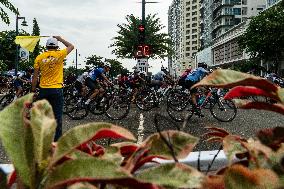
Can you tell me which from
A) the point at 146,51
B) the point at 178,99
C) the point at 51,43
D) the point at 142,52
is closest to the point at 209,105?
the point at 178,99

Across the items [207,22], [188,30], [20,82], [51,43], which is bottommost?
[20,82]

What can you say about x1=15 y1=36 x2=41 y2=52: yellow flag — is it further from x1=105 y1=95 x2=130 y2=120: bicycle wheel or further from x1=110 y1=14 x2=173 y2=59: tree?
x1=110 y1=14 x2=173 y2=59: tree

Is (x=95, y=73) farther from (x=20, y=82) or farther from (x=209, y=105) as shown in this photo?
(x=20, y=82)

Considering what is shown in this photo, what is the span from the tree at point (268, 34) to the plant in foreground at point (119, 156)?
45.6m

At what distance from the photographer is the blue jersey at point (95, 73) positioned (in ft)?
42.7

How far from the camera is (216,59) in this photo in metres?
95.1

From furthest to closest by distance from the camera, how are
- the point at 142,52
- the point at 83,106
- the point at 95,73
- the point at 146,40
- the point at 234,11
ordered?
the point at 234,11 → the point at 146,40 → the point at 142,52 → the point at 95,73 → the point at 83,106

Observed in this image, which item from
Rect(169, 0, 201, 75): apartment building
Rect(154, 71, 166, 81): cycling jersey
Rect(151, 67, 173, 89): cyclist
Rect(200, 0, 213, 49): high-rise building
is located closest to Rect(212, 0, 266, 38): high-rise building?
Rect(200, 0, 213, 49): high-rise building

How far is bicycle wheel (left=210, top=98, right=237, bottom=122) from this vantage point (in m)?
11.6

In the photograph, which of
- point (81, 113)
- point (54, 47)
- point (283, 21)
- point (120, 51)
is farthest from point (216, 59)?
point (54, 47)

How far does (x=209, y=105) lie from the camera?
12266mm

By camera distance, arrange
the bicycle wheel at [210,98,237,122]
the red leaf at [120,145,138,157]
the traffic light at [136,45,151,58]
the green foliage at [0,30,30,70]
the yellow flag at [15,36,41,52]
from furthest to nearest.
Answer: the green foliage at [0,30,30,70] < the traffic light at [136,45,151,58] < the bicycle wheel at [210,98,237,122] < the yellow flag at [15,36,41,52] < the red leaf at [120,145,138,157]

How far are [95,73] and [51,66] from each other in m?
6.37

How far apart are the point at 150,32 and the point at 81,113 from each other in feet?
97.3
